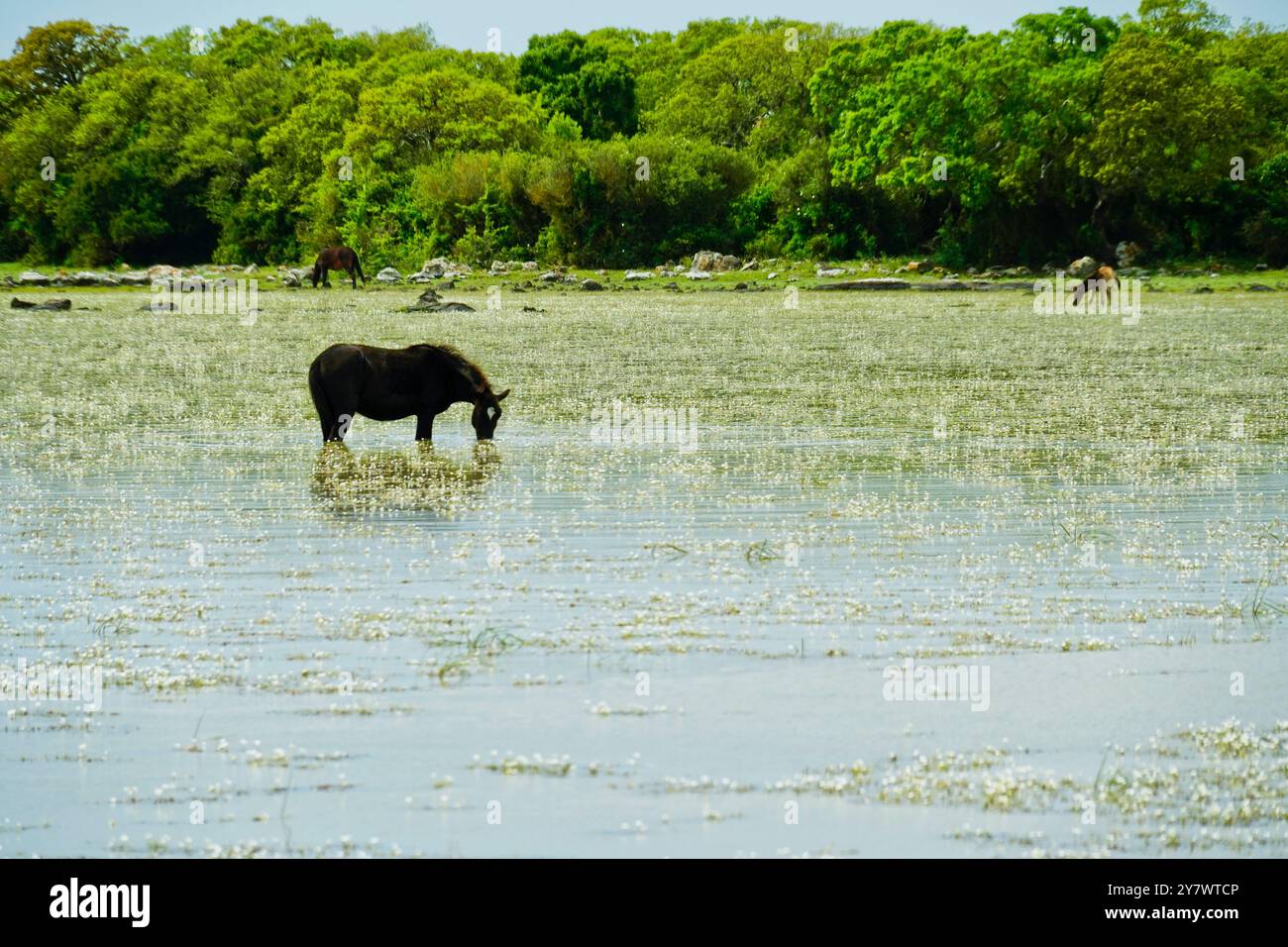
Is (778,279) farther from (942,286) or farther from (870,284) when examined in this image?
(942,286)

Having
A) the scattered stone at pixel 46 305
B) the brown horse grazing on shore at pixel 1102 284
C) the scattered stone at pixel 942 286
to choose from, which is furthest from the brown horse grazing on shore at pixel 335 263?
the brown horse grazing on shore at pixel 1102 284

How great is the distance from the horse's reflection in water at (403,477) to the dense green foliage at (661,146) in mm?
46188

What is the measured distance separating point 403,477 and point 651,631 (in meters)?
6.18

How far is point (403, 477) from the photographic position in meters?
14.9

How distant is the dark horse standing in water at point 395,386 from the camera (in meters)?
16.4

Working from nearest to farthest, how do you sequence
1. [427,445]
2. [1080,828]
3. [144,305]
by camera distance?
[1080,828], [427,445], [144,305]

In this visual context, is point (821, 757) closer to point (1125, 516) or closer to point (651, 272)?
point (1125, 516)

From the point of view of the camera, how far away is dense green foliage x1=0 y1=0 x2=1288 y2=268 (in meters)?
60.9

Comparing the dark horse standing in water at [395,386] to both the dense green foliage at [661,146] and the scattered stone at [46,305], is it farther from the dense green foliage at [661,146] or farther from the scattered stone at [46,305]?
the dense green foliage at [661,146]

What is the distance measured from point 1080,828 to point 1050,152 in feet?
193

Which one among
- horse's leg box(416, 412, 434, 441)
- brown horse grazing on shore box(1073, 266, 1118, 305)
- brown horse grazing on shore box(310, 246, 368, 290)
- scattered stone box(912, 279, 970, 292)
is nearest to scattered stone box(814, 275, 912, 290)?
scattered stone box(912, 279, 970, 292)
